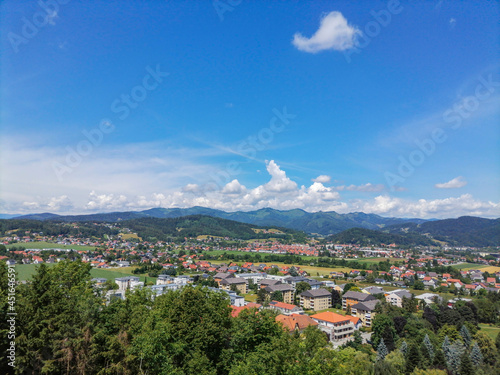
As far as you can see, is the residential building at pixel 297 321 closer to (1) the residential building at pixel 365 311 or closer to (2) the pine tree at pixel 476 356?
(1) the residential building at pixel 365 311

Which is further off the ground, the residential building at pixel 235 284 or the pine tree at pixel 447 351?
the pine tree at pixel 447 351

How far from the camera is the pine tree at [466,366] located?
18453 mm

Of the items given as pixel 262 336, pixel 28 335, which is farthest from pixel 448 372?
pixel 28 335

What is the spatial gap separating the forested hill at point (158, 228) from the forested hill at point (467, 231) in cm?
8291

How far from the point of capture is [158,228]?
13662cm

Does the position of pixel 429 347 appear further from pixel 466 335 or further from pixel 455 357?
pixel 466 335

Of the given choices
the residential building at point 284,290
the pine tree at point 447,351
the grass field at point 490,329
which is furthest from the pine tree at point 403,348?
the residential building at point 284,290

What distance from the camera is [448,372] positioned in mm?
19344

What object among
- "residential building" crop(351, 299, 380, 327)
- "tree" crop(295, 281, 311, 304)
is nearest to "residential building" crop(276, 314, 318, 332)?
"residential building" crop(351, 299, 380, 327)

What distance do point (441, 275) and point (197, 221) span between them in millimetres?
118833

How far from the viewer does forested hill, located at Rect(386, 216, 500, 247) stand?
142 m

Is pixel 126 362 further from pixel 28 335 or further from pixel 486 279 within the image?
pixel 486 279

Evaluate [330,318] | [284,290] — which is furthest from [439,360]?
[284,290]

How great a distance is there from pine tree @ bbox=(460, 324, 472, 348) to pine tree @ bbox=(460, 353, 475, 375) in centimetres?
586
